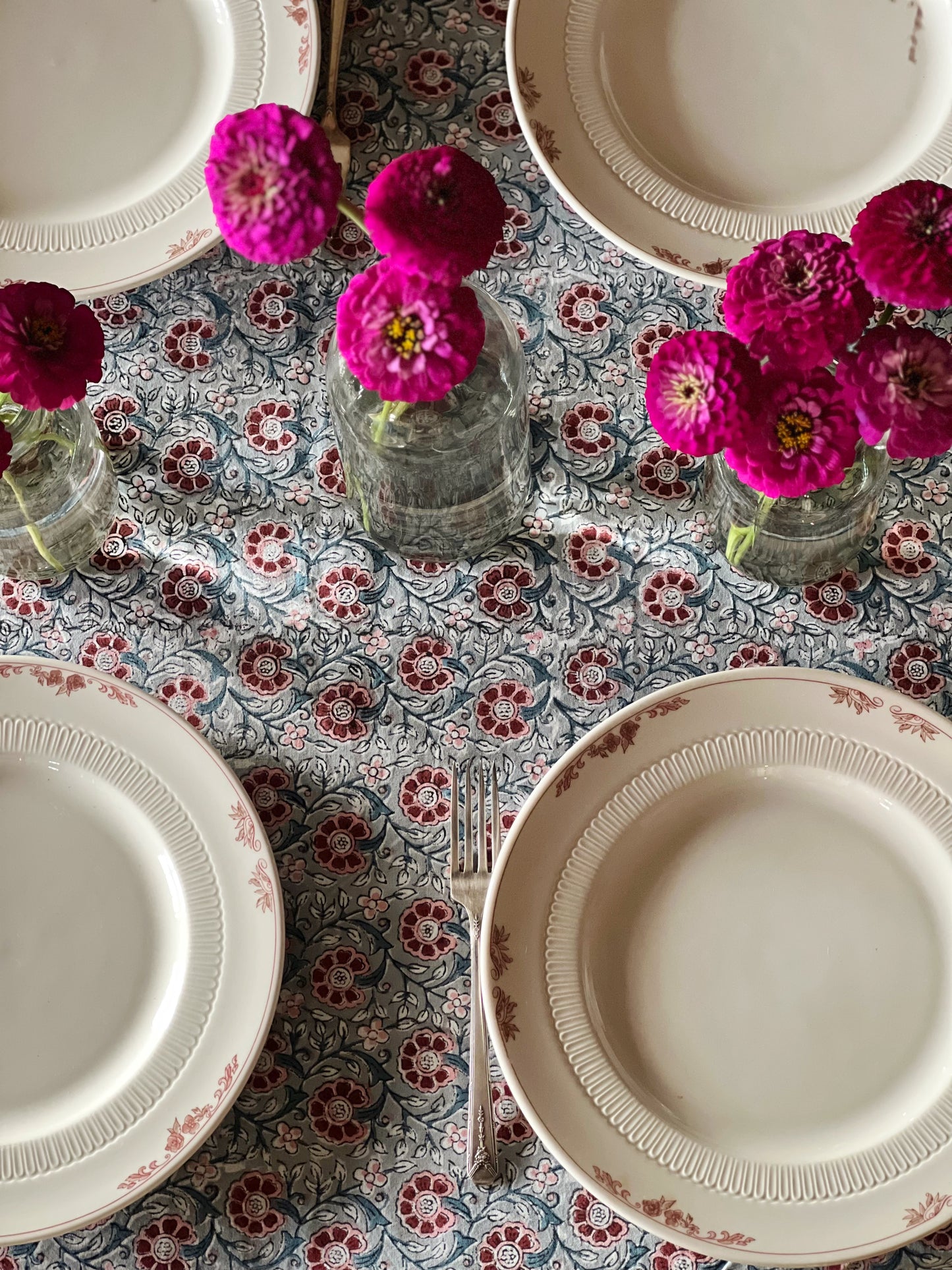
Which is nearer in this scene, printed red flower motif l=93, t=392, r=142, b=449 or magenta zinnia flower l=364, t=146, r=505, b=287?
magenta zinnia flower l=364, t=146, r=505, b=287

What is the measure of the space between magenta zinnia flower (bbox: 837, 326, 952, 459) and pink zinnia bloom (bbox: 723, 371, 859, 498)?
0.01 meters

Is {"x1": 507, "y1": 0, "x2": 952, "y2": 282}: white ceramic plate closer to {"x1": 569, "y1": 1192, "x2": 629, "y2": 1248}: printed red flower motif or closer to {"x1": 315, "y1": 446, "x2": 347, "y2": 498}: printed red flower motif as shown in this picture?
{"x1": 315, "y1": 446, "x2": 347, "y2": 498}: printed red flower motif

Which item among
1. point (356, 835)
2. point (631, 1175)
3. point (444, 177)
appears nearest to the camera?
point (444, 177)

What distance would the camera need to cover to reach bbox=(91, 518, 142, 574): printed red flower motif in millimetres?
1122

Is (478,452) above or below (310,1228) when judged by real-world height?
above

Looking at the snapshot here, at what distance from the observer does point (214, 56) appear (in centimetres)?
114

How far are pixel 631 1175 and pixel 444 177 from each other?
0.73m

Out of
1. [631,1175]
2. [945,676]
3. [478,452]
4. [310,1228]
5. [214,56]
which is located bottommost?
[310,1228]

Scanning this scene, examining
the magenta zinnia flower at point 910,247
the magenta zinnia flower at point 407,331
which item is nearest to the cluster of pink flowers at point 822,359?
the magenta zinnia flower at point 910,247

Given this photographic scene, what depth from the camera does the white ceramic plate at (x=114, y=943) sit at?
937 millimetres

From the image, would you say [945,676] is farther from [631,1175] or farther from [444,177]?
[444,177]

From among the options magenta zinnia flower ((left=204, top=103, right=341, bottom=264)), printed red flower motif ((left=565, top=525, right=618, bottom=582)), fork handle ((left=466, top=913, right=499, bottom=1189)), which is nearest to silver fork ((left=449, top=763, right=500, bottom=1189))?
fork handle ((left=466, top=913, right=499, bottom=1189))

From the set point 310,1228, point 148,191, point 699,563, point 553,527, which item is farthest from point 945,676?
point 148,191

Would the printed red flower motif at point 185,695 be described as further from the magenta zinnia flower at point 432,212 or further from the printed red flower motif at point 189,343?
the magenta zinnia flower at point 432,212
